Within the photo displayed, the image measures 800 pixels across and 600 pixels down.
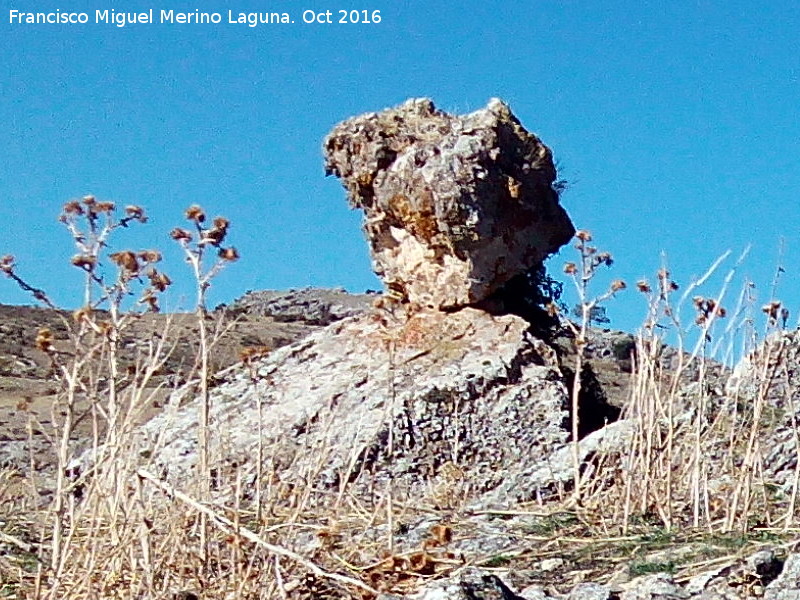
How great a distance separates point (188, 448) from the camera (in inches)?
320

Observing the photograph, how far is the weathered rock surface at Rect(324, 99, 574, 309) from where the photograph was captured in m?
8.70

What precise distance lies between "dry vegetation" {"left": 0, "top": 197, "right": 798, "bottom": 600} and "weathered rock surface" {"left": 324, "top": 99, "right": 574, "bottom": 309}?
10.2 feet

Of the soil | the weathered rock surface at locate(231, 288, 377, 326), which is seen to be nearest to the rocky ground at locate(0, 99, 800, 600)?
the soil

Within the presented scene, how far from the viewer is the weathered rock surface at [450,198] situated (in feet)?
28.6

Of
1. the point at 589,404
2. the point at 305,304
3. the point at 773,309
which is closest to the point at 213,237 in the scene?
the point at 773,309

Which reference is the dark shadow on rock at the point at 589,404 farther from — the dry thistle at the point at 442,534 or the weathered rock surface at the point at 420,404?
the dry thistle at the point at 442,534

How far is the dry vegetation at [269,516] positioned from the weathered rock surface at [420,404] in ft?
6.00

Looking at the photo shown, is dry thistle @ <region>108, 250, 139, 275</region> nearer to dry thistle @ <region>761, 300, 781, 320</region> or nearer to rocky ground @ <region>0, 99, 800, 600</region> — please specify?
rocky ground @ <region>0, 99, 800, 600</region>

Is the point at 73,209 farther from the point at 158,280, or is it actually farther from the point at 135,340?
the point at 135,340

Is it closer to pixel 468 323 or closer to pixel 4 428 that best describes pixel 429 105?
pixel 468 323

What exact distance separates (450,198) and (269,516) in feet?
15.7

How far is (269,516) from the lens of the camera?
406 centimetres

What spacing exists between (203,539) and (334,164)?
18.7 ft

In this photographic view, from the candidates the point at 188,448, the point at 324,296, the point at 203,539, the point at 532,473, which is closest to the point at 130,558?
the point at 203,539
